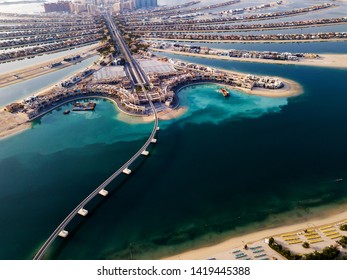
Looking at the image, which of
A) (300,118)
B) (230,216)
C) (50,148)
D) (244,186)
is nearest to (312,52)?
(300,118)

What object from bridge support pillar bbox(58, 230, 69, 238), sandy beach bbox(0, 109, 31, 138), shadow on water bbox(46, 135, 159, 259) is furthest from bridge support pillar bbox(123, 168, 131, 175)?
sandy beach bbox(0, 109, 31, 138)

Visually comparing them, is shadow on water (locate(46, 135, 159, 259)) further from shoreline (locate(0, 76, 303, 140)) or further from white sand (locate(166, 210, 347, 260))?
shoreline (locate(0, 76, 303, 140))

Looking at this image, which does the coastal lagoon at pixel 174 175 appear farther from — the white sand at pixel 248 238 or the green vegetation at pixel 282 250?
the green vegetation at pixel 282 250

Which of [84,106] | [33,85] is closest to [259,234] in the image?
[84,106]

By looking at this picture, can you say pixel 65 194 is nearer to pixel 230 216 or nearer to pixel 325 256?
pixel 230 216

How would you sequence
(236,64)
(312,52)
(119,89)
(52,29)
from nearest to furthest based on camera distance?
(119,89) → (236,64) → (312,52) → (52,29)

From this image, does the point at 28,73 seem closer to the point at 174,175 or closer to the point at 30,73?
the point at 30,73
